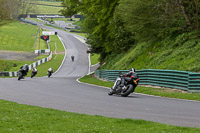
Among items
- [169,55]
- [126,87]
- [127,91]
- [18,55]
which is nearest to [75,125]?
[127,91]

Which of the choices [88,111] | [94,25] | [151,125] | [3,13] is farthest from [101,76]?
[151,125]

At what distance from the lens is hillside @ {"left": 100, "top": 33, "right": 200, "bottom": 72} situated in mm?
23272

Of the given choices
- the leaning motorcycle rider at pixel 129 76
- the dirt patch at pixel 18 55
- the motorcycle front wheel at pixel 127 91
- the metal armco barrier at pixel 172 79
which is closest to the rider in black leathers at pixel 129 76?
the leaning motorcycle rider at pixel 129 76

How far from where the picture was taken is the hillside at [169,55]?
23272mm

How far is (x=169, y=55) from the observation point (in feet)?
87.7

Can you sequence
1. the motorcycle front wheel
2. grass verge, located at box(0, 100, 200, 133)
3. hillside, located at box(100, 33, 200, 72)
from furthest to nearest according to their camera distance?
hillside, located at box(100, 33, 200, 72)
the motorcycle front wheel
grass verge, located at box(0, 100, 200, 133)

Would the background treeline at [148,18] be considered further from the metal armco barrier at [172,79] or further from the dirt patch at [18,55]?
the dirt patch at [18,55]

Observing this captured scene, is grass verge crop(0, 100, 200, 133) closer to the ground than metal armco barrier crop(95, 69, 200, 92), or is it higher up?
higher up

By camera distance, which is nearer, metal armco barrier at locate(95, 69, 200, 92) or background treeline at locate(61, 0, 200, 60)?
metal armco barrier at locate(95, 69, 200, 92)

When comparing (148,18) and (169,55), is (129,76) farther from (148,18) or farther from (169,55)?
(148,18)

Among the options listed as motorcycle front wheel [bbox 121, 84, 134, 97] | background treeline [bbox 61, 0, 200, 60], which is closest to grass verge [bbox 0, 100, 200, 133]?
motorcycle front wheel [bbox 121, 84, 134, 97]

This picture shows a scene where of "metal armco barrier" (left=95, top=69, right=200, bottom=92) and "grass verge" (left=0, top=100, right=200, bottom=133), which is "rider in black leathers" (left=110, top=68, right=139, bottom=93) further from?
"grass verge" (left=0, top=100, right=200, bottom=133)

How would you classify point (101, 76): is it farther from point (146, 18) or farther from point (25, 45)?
point (25, 45)

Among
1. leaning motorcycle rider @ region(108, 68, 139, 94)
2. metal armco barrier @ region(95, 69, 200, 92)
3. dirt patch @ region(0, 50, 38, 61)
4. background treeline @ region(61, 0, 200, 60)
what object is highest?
background treeline @ region(61, 0, 200, 60)
